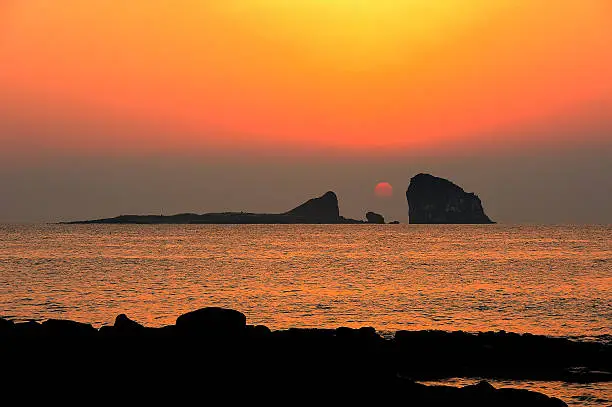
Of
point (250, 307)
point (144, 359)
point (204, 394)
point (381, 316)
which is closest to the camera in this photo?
point (204, 394)

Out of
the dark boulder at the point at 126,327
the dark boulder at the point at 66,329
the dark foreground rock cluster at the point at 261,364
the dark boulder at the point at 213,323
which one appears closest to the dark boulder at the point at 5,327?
the dark foreground rock cluster at the point at 261,364

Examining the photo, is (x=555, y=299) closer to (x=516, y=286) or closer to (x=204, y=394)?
(x=516, y=286)

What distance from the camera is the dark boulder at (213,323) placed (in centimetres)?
3397

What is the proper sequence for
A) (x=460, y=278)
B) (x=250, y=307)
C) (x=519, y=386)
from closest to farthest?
(x=519, y=386)
(x=250, y=307)
(x=460, y=278)

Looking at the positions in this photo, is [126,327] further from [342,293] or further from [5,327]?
[342,293]

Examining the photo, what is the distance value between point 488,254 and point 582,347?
10640 centimetres

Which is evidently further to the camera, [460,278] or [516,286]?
[460,278]

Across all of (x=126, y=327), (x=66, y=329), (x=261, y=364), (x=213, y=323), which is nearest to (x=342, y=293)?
(x=126, y=327)

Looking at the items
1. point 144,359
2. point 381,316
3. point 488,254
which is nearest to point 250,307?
point 381,316

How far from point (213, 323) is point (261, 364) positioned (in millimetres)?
3872

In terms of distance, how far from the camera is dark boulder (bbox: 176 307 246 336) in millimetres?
33975

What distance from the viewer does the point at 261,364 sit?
31.3 metres

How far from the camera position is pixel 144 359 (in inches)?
1240

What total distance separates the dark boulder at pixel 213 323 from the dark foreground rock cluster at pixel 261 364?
0.05 m
